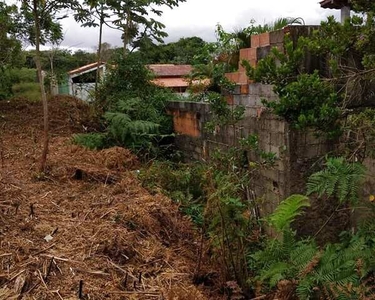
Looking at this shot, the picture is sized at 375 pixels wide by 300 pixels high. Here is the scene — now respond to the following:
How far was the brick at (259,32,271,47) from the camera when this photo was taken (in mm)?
4457

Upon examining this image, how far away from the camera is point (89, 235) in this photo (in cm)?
361

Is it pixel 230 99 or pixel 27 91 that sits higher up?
pixel 27 91

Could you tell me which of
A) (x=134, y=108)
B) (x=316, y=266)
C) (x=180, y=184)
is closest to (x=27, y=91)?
(x=134, y=108)

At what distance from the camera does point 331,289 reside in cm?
271

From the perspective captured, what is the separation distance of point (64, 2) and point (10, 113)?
5.26 m

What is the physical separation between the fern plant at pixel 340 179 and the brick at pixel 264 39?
1.76 metres

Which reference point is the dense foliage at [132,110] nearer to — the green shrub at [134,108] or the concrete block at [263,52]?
the green shrub at [134,108]

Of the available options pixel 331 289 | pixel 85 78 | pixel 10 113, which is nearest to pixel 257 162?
pixel 331 289

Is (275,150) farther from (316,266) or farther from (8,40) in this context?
(8,40)

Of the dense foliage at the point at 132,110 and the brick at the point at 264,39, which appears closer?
the brick at the point at 264,39

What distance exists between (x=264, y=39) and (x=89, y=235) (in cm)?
275

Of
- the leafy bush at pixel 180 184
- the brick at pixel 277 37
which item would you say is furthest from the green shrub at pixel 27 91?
the brick at pixel 277 37

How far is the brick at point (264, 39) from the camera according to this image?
175 inches

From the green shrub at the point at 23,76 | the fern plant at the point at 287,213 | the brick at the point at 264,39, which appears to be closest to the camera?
the fern plant at the point at 287,213
